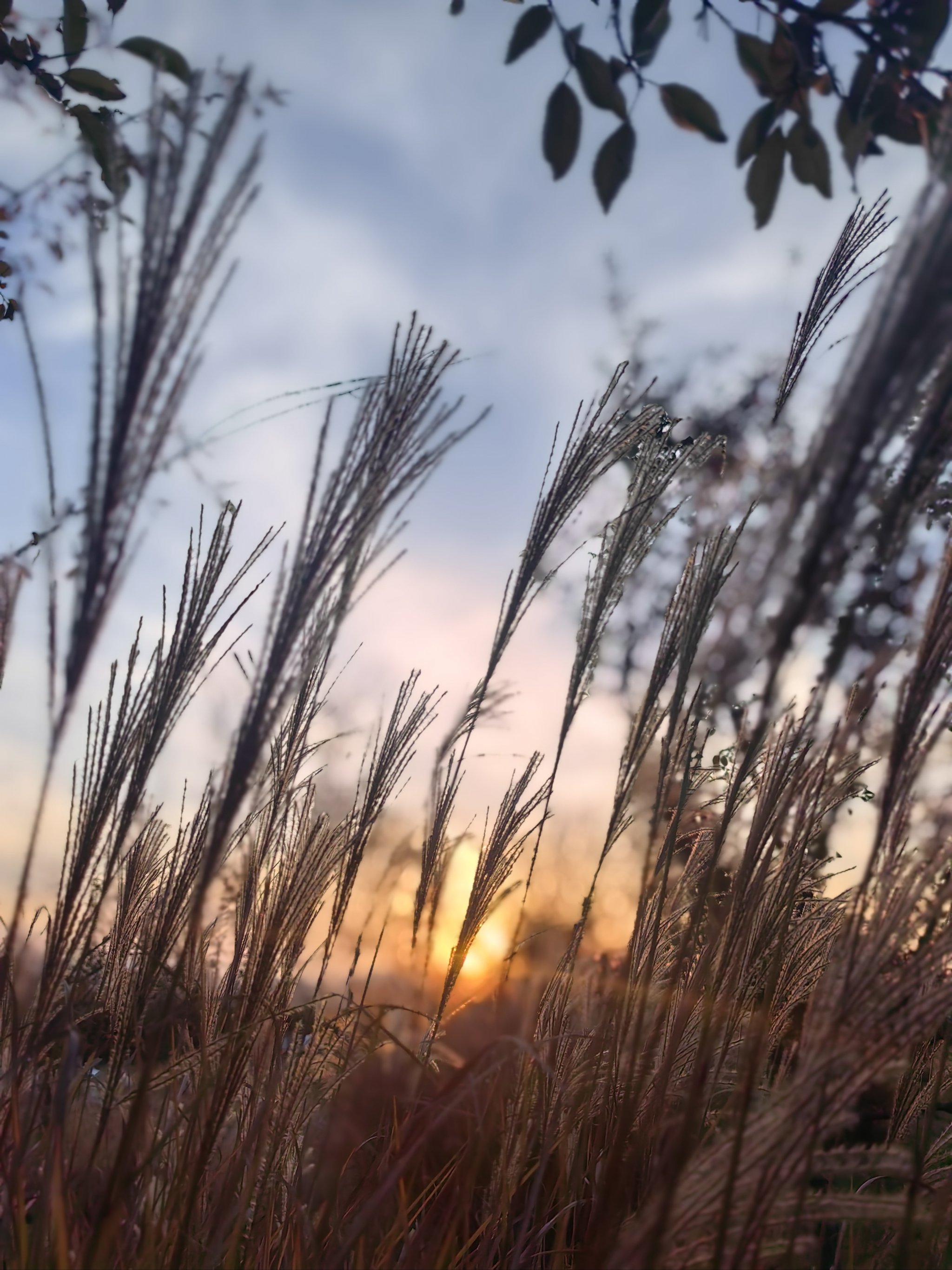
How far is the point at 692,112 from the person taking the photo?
1.31 m

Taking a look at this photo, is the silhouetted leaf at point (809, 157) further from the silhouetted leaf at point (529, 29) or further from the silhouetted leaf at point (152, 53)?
the silhouetted leaf at point (152, 53)

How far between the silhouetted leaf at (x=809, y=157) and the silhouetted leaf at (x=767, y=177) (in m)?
0.02

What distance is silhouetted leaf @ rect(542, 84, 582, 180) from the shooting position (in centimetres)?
129

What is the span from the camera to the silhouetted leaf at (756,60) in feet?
4.19

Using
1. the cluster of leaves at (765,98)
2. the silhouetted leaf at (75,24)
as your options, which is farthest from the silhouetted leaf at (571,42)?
the silhouetted leaf at (75,24)

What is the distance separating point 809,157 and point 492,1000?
1.82 m

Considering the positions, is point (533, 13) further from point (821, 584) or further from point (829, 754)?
point (829, 754)

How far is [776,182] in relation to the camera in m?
1.35

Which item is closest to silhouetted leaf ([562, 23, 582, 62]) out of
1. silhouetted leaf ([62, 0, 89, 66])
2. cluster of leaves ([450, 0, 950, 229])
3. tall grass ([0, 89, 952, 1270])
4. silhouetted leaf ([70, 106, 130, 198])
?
cluster of leaves ([450, 0, 950, 229])

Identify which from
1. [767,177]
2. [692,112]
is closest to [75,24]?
[692,112]

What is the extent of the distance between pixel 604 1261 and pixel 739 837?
3313mm

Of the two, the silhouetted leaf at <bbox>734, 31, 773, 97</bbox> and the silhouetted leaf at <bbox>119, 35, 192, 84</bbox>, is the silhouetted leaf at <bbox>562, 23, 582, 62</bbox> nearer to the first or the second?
the silhouetted leaf at <bbox>734, 31, 773, 97</bbox>

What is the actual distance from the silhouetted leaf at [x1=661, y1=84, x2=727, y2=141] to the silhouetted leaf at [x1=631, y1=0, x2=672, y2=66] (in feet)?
0.18

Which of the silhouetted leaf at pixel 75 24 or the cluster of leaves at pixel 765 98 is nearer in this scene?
the cluster of leaves at pixel 765 98
